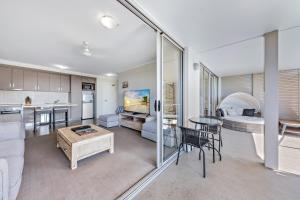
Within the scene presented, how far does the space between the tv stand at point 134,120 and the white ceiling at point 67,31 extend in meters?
2.02

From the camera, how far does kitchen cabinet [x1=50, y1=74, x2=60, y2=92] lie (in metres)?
5.33

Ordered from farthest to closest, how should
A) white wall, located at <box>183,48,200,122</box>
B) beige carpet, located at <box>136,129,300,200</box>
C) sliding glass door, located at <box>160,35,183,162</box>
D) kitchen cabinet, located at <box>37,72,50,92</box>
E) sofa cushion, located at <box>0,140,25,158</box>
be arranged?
kitchen cabinet, located at <box>37,72,50,92</box> < white wall, located at <box>183,48,200,122</box> < sliding glass door, located at <box>160,35,183,162</box> < sofa cushion, located at <box>0,140,25,158</box> < beige carpet, located at <box>136,129,300,200</box>

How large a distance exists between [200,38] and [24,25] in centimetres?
328

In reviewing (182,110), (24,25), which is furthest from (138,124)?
(24,25)

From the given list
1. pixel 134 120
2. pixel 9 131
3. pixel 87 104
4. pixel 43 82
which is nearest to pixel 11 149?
pixel 9 131

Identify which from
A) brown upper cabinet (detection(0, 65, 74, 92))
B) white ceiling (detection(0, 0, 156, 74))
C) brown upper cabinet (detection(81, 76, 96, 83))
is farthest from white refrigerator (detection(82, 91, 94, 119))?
white ceiling (detection(0, 0, 156, 74))

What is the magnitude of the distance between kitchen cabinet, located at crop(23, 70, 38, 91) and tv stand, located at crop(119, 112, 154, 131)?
11.8 feet

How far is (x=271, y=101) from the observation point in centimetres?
207

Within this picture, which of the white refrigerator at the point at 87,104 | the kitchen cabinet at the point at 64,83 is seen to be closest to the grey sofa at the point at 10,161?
the kitchen cabinet at the point at 64,83

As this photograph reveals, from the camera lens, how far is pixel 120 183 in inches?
67.6

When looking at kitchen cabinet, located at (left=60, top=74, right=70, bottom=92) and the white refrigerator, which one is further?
the white refrigerator

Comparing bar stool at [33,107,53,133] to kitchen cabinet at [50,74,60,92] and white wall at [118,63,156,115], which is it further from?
white wall at [118,63,156,115]

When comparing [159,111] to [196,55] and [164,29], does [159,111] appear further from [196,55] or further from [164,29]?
[196,55]

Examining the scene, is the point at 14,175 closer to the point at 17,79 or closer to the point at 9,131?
the point at 9,131
